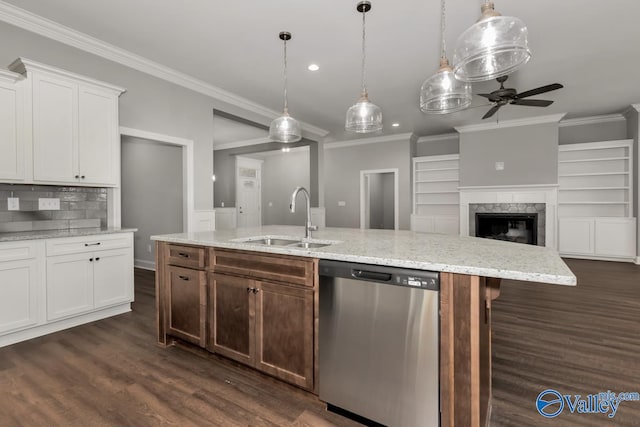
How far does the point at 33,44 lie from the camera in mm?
2943

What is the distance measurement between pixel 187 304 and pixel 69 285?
1377 millimetres

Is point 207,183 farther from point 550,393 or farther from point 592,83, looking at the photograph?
point 592,83

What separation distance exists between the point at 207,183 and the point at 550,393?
4323 millimetres

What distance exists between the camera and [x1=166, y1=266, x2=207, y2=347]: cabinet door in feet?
7.25

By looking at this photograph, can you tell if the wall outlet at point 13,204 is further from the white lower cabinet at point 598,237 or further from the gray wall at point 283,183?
the white lower cabinet at point 598,237

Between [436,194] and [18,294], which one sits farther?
[436,194]

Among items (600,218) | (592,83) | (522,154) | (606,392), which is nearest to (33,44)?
(606,392)

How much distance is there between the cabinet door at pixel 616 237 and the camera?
19.5 feet

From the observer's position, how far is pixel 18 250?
8.21 feet

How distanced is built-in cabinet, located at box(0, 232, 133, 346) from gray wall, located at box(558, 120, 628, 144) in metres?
8.25

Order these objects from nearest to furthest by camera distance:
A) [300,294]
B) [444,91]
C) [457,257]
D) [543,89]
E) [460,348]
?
1. [460,348]
2. [457,257]
3. [300,294]
4. [444,91]
5. [543,89]

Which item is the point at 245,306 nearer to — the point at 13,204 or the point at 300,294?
the point at 300,294

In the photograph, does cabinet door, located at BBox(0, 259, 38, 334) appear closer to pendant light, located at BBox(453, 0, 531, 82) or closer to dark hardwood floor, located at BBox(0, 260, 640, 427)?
dark hardwood floor, located at BBox(0, 260, 640, 427)

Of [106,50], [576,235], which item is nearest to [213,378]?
[106,50]
